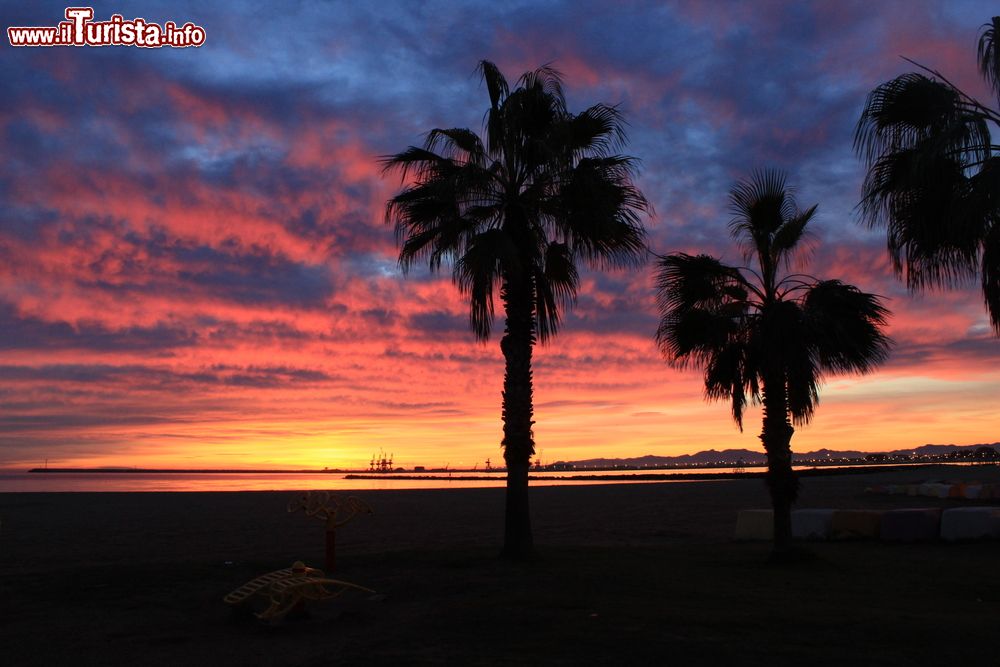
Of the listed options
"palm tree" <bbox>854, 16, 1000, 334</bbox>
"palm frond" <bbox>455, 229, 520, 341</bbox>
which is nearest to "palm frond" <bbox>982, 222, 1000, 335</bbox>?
"palm tree" <bbox>854, 16, 1000, 334</bbox>

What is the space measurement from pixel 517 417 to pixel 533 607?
559cm

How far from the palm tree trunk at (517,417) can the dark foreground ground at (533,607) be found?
30.4 inches

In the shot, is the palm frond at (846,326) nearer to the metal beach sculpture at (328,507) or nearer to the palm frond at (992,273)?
the palm frond at (992,273)

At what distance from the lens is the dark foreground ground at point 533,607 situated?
845 cm

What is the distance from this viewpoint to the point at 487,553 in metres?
16.9

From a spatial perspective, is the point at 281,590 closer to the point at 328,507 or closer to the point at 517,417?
the point at 328,507

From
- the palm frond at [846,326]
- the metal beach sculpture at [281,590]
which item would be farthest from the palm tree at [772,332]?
the metal beach sculpture at [281,590]

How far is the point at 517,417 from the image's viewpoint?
15.9m

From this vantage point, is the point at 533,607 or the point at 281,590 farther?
the point at 533,607

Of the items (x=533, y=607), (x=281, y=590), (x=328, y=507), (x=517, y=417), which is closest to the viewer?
(x=281, y=590)

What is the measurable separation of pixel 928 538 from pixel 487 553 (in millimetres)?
10705

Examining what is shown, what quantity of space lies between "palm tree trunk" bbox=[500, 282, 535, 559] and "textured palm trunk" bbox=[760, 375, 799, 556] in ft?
15.5

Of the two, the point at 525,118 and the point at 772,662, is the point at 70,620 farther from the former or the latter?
the point at 525,118

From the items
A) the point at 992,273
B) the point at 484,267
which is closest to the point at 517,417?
the point at 484,267
